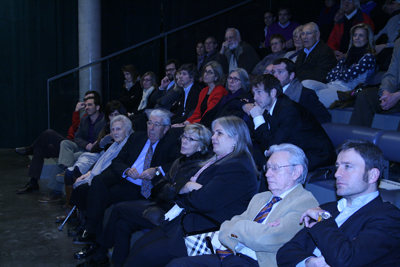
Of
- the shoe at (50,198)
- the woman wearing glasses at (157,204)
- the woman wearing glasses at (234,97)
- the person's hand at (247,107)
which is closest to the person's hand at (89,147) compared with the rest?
the shoe at (50,198)

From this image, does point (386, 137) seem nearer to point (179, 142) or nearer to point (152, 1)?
point (179, 142)

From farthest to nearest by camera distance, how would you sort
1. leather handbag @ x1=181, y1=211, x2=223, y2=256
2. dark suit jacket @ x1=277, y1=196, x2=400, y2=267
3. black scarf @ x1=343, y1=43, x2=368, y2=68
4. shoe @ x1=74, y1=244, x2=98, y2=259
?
black scarf @ x1=343, y1=43, x2=368, y2=68
shoe @ x1=74, y1=244, x2=98, y2=259
leather handbag @ x1=181, y1=211, x2=223, y2=256
dark suit jacket @ x1=277, y1=196, x2=400, y2=267

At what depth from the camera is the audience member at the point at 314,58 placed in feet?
13.9

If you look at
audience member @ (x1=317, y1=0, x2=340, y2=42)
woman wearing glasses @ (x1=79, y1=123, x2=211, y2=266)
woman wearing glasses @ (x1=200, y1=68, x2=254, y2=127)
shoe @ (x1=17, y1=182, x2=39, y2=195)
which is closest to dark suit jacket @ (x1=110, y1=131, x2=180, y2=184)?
woman wearing glasses @ (x1=79, y1=123, x2=211, y2=266)

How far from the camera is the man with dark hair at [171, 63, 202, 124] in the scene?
186 inches

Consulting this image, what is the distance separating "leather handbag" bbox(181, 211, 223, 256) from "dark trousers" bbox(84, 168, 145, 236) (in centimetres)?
121

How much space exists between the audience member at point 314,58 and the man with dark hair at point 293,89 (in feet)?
2.80

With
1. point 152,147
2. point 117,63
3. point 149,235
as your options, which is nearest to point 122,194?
point 152,147

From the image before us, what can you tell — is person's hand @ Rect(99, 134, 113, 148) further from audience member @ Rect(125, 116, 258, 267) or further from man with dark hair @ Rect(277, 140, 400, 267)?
man with dark hair @ Rect(277, 140, 400, 267)

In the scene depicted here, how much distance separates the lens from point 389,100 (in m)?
3.15

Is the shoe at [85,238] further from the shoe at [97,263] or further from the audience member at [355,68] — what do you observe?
the audience member at [355,68]

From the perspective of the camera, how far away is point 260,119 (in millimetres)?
2857

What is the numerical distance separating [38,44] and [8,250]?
549 centimetres

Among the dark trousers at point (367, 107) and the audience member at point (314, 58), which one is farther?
the audience member at point (314, 58)
